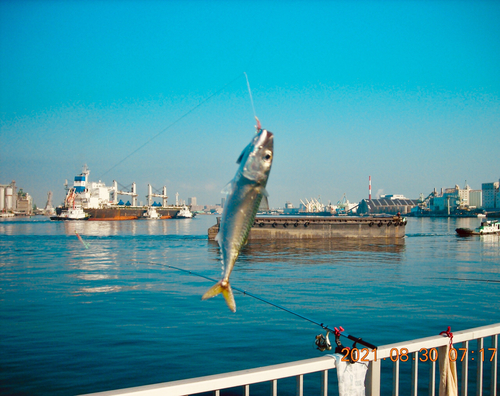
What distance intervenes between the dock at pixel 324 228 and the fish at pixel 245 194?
1756 inches

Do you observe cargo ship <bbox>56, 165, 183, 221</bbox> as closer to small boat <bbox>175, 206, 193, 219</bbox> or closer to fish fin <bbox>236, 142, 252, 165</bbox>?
small boat <bbox>175, 206, 193, 219</bbox>

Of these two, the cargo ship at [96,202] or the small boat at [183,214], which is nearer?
the cargo ship at [96,202]

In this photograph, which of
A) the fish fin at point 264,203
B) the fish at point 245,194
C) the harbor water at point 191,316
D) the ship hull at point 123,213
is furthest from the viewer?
the ship hull at point 123,213

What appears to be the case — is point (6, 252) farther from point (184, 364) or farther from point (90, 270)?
point (184, 364)

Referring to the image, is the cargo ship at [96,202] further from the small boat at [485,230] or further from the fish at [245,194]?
the fish at [245,194]

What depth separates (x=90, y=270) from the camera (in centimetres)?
2409

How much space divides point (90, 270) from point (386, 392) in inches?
816

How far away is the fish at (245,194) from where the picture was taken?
4.75 feet

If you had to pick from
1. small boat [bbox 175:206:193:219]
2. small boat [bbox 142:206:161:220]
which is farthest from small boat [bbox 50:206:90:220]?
small boat [bbox 175:206:193:219]

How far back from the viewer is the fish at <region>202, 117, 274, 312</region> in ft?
4.75

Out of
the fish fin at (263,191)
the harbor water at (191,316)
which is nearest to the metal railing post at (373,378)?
the fish fin at (263,191)

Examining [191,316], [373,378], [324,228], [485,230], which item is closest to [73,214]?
[324,228]

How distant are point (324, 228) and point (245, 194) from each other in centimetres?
4810

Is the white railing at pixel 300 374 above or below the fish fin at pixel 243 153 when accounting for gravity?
below
